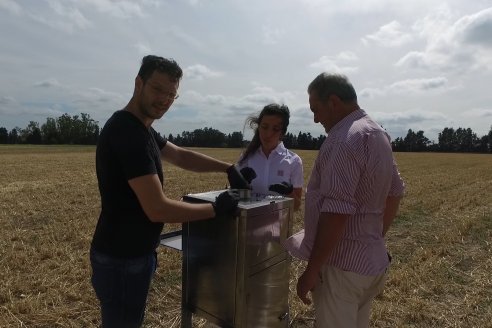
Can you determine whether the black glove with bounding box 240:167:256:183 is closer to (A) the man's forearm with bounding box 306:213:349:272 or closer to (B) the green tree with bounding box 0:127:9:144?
(A) the man's forearm with bounding box 306:213:349:272

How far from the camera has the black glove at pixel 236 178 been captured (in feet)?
9.71

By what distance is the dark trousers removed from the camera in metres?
2.27

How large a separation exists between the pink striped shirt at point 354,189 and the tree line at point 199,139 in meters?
72.7

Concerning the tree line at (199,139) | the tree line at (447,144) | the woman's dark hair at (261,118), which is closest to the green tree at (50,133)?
the tree line at (199,139)

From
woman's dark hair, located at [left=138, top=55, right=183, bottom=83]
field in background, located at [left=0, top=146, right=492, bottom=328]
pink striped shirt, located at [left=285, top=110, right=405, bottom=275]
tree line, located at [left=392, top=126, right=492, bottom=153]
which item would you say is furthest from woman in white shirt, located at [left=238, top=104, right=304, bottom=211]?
tree line, located at [left=392, top=126, right=492, bottom=153]

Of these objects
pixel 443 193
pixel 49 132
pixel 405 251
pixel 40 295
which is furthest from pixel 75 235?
pixel 49 132

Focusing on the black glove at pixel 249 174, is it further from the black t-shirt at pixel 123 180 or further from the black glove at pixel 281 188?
the black t-shirt at pixel 123 180

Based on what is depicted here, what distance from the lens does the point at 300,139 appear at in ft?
276

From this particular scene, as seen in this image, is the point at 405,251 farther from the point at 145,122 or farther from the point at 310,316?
the point at 145,122

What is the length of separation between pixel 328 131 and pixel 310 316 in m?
2.57

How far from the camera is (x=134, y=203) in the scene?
2188 millimetres

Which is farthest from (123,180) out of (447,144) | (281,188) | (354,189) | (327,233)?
(447,144)

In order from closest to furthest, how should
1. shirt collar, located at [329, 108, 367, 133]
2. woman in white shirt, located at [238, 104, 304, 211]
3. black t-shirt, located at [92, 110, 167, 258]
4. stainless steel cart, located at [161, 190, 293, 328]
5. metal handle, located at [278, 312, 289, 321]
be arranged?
1. black t-shirt, located at [92, 110, 167, 258]
2. shirt collar, located at [329, 108, 367, 133]
3. stainless steel cart, located at [161, 190, 293, 328]
4. metal handle, located at [278, 312, 289, 321]
5. woman in white shirt, located at [238, 104, 304, 211]

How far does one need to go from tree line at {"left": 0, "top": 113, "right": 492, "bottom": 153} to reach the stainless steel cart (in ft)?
237
